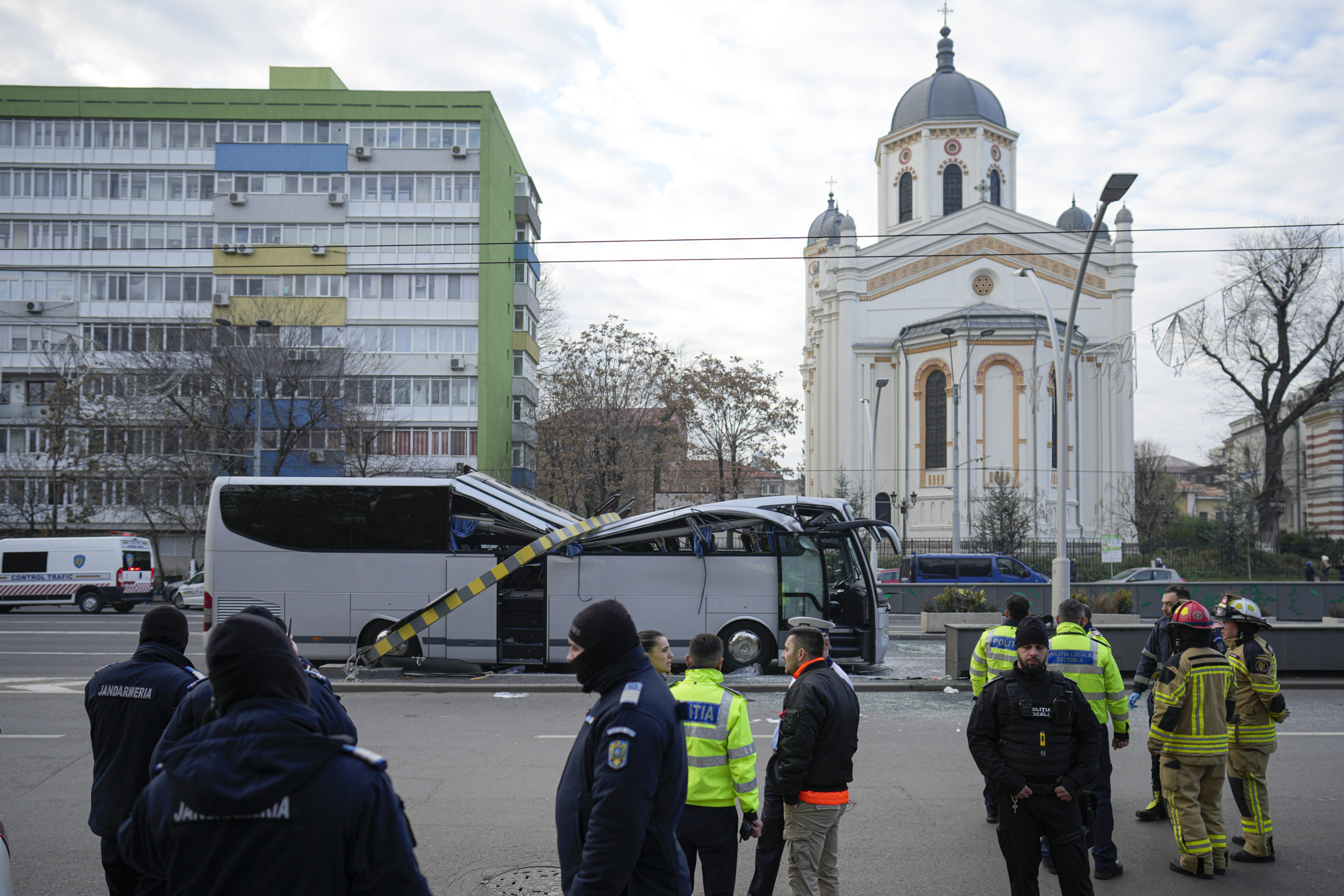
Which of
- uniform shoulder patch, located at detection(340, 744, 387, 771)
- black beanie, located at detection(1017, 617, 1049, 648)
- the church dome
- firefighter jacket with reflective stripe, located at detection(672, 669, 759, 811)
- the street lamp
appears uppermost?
the church dome

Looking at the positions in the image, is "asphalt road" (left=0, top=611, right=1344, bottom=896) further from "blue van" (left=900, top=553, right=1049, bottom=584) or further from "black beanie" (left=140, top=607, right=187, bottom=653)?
"blue van" (left=900, top=553, right=1049, bottom=584)

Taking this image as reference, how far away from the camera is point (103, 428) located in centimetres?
3850

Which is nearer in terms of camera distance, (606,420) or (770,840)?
(770,840)

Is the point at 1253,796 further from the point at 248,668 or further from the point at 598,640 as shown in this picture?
the point at 248,668

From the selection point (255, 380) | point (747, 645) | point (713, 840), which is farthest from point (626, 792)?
point (255, 380)

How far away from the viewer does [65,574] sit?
3059cm

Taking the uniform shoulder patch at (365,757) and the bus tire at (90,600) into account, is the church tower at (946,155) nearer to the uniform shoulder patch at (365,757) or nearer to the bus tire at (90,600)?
the bus tire at (90,600)

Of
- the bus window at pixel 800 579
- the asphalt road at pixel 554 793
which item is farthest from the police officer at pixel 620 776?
the bus window at pixel 800 579

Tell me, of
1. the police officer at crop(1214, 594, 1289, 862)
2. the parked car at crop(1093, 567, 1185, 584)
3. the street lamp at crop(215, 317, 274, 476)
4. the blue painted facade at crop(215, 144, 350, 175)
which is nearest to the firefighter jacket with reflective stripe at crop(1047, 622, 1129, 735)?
the police officer at crop(1214, 594, 1289, 862)

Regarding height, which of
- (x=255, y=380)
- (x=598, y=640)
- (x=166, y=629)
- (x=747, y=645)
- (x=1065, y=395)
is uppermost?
(x=255, y=380)

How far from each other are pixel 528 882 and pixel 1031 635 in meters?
3.39

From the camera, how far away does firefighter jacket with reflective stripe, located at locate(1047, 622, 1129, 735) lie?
646cm

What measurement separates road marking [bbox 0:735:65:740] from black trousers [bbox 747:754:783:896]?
886 cm

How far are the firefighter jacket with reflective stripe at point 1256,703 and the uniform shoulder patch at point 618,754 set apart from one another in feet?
17.7
